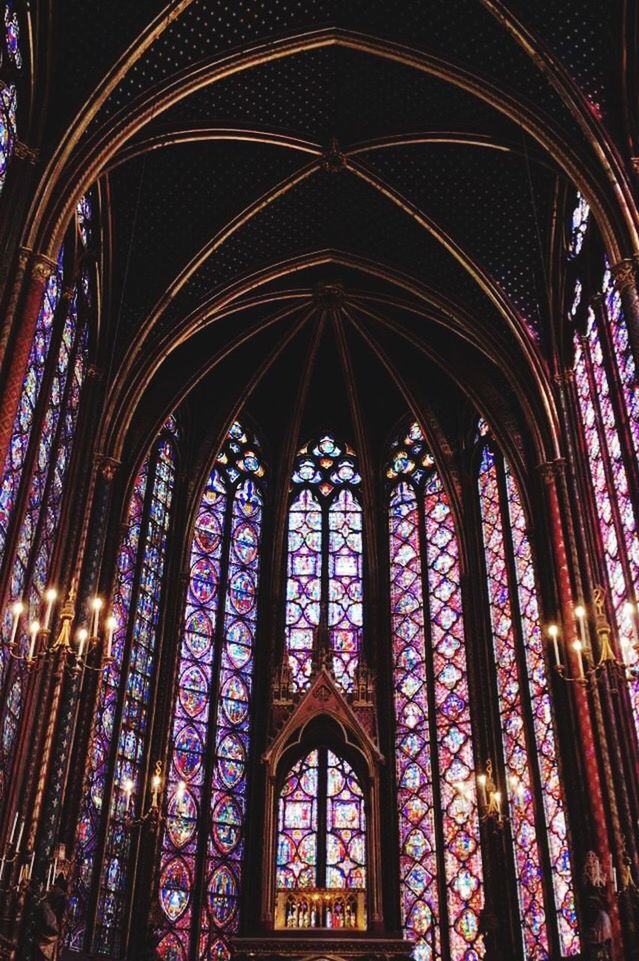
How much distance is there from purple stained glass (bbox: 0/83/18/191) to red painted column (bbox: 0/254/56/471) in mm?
1276

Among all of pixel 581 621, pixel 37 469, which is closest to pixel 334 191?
pixel 37 469

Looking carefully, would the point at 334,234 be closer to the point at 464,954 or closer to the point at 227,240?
the point at 227,240

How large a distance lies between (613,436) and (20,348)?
26.4 feet

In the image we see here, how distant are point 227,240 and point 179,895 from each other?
10.9 metres

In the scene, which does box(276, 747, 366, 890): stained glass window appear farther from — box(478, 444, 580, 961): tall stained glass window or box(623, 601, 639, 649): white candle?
box(623, 601, 639, 649): white candle

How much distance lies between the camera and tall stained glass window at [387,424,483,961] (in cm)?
1773

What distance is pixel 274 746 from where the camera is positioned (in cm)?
1802

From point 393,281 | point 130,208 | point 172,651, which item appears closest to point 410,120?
point 393,281

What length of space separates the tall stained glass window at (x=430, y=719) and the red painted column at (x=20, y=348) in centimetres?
993

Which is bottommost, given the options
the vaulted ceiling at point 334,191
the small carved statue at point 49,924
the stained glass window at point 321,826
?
the small carved statue at point 49,924

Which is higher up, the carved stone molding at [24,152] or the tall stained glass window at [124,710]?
the carved stone molding at [24,152]

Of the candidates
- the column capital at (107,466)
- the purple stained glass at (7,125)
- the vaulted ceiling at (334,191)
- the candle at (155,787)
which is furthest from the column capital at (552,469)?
the purple stained glass at (7,125)

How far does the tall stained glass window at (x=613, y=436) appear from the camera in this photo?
14398 mm

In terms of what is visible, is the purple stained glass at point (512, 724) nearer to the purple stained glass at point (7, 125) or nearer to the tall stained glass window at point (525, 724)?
the tall stained glass window at point (525, 724)
